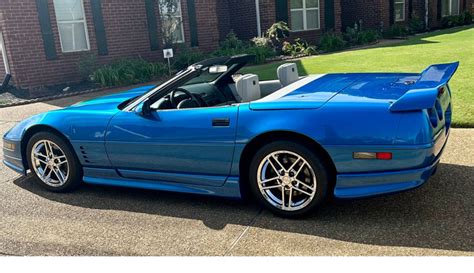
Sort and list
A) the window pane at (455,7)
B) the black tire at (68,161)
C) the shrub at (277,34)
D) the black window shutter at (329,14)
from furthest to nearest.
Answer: the window pane at (455,7) → the black window shutter at (329,14) → the shrub at (277,34) → the black tire at (68,161)

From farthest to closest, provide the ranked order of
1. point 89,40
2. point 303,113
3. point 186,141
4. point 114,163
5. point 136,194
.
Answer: point 89,40, point 136,194, point 114,163, point 186,141, point 303,113

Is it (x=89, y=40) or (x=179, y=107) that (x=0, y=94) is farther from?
(x=179, y=107)

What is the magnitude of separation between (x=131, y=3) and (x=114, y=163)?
32.9 ft

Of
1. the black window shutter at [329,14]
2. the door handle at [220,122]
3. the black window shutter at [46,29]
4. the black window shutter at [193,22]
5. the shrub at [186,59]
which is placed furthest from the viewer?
the black window shutter at [329,14]

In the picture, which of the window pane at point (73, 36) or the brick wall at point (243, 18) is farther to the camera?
the brick wall at point (243, 18)

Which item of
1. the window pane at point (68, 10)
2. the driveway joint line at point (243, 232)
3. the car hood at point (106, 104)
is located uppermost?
the window pane at point (68, 10)

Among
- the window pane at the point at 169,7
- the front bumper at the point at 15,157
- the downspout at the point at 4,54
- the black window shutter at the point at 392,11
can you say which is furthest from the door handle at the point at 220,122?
the black window shutter at the point at 392,11

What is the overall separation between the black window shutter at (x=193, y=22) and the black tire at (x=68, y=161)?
10476 mm

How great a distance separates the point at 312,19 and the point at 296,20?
0.84 metres

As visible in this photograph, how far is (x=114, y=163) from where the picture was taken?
14.1 feet

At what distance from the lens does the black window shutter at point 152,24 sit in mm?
13609

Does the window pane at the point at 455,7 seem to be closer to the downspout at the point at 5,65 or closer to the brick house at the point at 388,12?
the brick house at the point at 388,12

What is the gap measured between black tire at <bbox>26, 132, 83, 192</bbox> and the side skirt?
0.11 m
